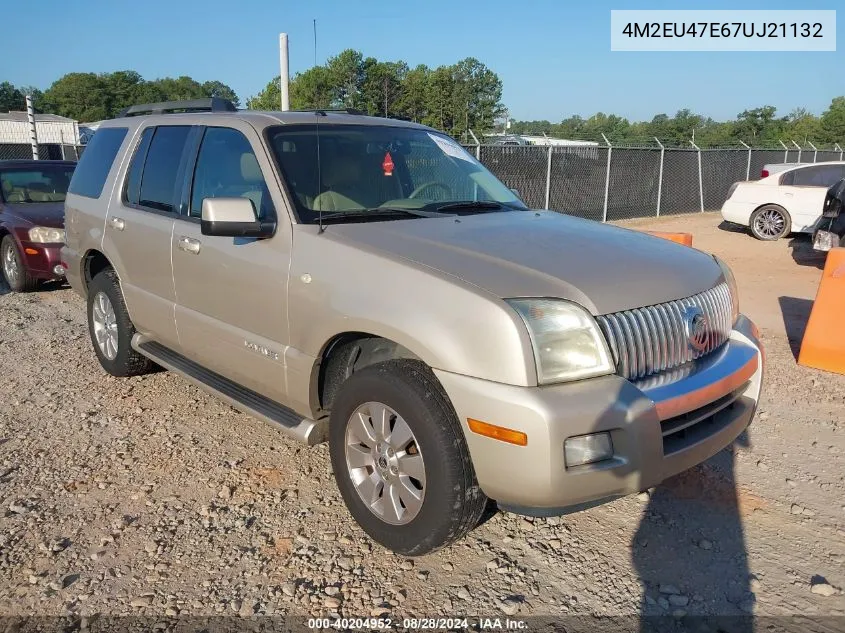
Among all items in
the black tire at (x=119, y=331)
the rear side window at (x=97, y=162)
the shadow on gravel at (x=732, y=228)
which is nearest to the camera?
the black tire at (x=119, y=331)

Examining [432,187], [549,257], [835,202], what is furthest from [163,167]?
[835,202]

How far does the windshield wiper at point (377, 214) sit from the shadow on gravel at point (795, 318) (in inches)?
166

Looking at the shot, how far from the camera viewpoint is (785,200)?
13938 millimetres

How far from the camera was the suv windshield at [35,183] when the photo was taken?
29.2 ft

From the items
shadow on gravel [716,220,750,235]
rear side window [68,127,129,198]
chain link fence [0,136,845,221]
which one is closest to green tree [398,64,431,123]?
chain link fence [0,136,845,221]

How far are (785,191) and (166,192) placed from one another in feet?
43.8

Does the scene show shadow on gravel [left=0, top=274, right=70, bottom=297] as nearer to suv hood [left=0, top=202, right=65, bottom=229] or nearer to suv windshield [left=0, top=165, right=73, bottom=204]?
suv hood [left=0, top=202, right=65, bottom=229]

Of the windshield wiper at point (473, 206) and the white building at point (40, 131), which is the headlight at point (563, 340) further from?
the white building at point (40, 131)

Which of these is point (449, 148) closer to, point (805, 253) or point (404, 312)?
point (404, 312)

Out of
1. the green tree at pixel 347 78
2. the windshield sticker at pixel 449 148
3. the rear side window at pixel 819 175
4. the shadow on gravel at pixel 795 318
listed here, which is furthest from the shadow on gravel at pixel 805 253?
the green tree at pixel 347 78

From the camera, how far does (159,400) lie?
16.1ft

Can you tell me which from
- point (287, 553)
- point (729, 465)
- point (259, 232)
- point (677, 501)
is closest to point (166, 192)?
point (259, 232)

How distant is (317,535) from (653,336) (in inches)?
70.2

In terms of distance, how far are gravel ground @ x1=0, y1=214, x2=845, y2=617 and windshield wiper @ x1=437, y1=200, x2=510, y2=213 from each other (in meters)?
1.63
